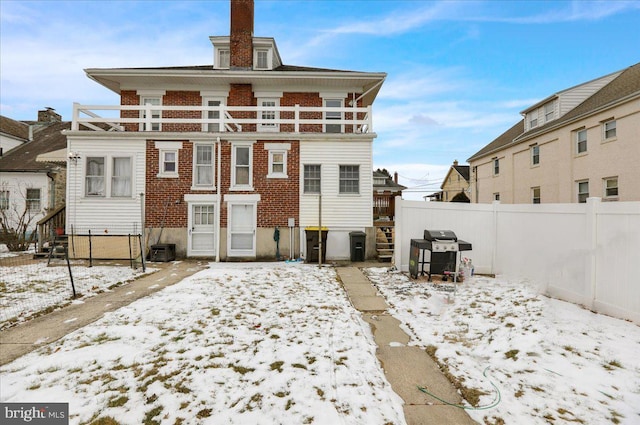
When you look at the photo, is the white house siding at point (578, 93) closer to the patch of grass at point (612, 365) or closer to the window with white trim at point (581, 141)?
the window with white trim at point (581, 141)

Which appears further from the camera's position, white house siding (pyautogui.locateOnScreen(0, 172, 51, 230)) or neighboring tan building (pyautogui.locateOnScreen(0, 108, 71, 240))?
white house siding (pyautogui.locateOnScreen(0, 172, 51, 230))

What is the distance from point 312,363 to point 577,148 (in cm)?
2121

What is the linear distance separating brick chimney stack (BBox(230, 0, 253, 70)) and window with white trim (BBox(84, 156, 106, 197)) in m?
8.32

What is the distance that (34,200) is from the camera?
20.7 meters

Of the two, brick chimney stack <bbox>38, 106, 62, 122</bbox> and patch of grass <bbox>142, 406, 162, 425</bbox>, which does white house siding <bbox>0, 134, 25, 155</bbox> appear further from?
patch of grass <bbox>142, 406, 162, 425</bbox>

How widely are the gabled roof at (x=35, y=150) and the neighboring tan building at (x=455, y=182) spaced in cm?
3964

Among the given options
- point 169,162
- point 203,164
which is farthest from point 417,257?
point 169,162

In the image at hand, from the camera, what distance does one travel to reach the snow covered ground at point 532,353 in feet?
10.4

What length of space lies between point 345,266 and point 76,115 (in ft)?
43.7

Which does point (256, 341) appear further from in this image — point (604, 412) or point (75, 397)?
point (604, 412)

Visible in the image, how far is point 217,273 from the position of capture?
1008 cm

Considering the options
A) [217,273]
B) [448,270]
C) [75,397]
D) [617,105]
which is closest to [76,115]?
[217,273]

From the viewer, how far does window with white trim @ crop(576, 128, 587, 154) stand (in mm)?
17422

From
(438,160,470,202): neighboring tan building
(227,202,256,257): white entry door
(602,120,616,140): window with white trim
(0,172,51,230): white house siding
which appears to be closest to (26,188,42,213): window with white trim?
(0,172,51,230): white house siding
